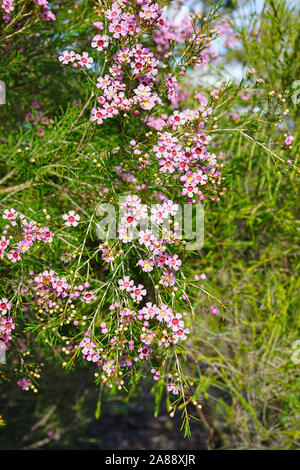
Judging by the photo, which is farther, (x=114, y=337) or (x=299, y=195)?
(x=299, y=195)

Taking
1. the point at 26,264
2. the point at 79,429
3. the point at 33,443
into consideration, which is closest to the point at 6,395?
the point at 33,443

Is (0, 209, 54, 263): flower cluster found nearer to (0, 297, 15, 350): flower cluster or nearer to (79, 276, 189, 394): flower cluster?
(0, 297, 15, 350): flower cluster

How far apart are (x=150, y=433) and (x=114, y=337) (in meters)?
4.18

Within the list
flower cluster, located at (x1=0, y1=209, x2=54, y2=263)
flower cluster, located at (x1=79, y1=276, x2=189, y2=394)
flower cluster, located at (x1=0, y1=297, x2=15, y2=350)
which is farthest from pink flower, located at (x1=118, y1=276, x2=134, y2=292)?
flower cluster, located at (x1=0, y1=297, x2=15, y2=350)

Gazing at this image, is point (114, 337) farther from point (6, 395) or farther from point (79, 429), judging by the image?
point (79, 429)

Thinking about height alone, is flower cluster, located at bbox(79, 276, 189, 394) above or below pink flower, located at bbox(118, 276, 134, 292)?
below

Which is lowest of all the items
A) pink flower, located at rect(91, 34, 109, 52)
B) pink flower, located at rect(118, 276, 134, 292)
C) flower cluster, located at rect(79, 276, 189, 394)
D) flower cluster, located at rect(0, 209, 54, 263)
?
flower cluster, located at rect(79, 276, 189, 394)

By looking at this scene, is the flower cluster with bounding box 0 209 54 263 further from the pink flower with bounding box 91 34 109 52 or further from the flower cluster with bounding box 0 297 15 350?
the pink flower with bounding box 91 34 109 52

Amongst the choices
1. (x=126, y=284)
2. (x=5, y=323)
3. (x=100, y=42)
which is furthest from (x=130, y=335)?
(x=100, y=42)

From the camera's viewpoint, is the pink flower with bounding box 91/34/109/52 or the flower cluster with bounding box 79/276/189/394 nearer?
the flower cluster with bounding box 79/276/189/394

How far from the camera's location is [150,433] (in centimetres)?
505

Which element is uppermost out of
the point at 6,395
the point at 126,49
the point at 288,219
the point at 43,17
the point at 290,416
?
the point at 43,17

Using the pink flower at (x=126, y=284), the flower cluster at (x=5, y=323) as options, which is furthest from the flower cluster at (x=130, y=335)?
the flower cluster at (x=5, y=323)

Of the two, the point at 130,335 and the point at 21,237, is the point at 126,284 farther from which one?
the point at 21,237
